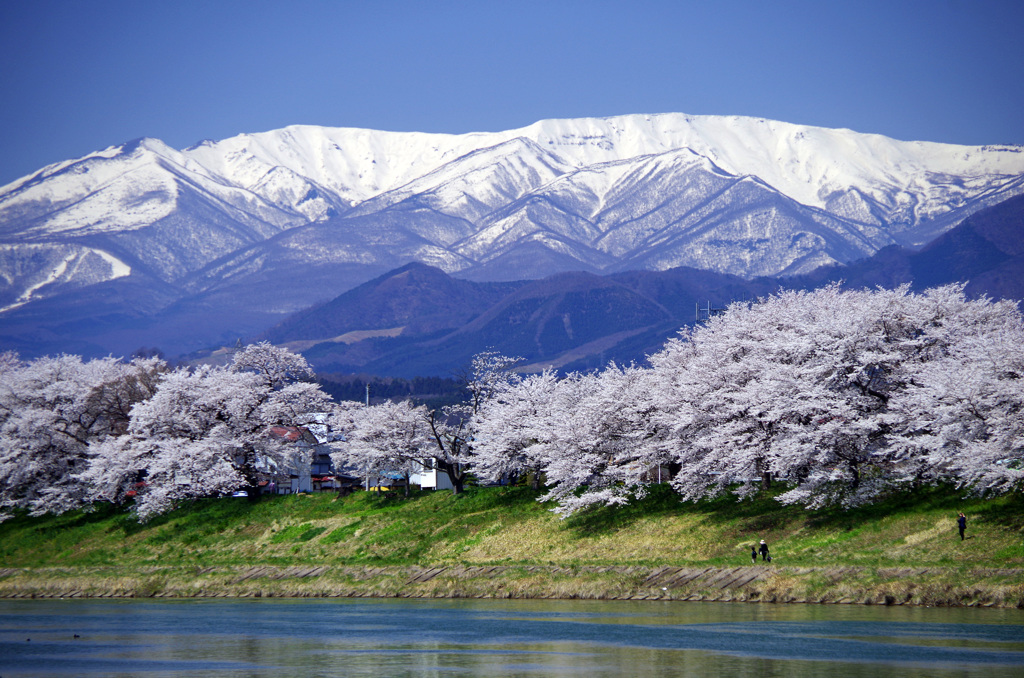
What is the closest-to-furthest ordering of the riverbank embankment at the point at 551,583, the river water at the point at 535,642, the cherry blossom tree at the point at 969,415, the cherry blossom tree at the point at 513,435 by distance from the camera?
1. the river water at the point at 535,642
2. the riverbank embankment at the point at 551,583
3. the cherry blossom tree at the point at 969,415
4. the cherry blossom tree at the point at 513,435

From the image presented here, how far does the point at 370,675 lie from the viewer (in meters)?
38.8

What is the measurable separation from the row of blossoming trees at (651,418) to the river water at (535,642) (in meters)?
12.3

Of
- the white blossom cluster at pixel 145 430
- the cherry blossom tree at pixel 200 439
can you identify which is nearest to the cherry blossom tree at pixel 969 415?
the cherry blossom tree at pixel 200 439

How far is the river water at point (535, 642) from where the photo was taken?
39.1 metres

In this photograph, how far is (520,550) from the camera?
241 feet

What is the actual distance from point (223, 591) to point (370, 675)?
39431 mm

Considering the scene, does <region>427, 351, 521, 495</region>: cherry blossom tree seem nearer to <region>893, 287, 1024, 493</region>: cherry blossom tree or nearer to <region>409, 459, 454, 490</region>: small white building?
<region>409, 459, 454, 490</region>: small white building

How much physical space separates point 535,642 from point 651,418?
1269 inches

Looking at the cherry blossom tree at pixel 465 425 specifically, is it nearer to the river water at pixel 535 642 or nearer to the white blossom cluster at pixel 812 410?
the white blossom cluster at pixel 812 410

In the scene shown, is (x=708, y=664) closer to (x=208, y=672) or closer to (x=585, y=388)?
(x=208, y=672)

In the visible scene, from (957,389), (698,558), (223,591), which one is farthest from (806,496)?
(223,591)

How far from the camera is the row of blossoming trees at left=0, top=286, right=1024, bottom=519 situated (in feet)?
Answer: 197

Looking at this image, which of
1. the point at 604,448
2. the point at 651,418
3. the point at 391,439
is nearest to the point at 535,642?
the point at 604,448

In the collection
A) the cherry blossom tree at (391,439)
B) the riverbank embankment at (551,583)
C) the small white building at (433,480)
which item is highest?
the cherry blossom tree at (391,439)
